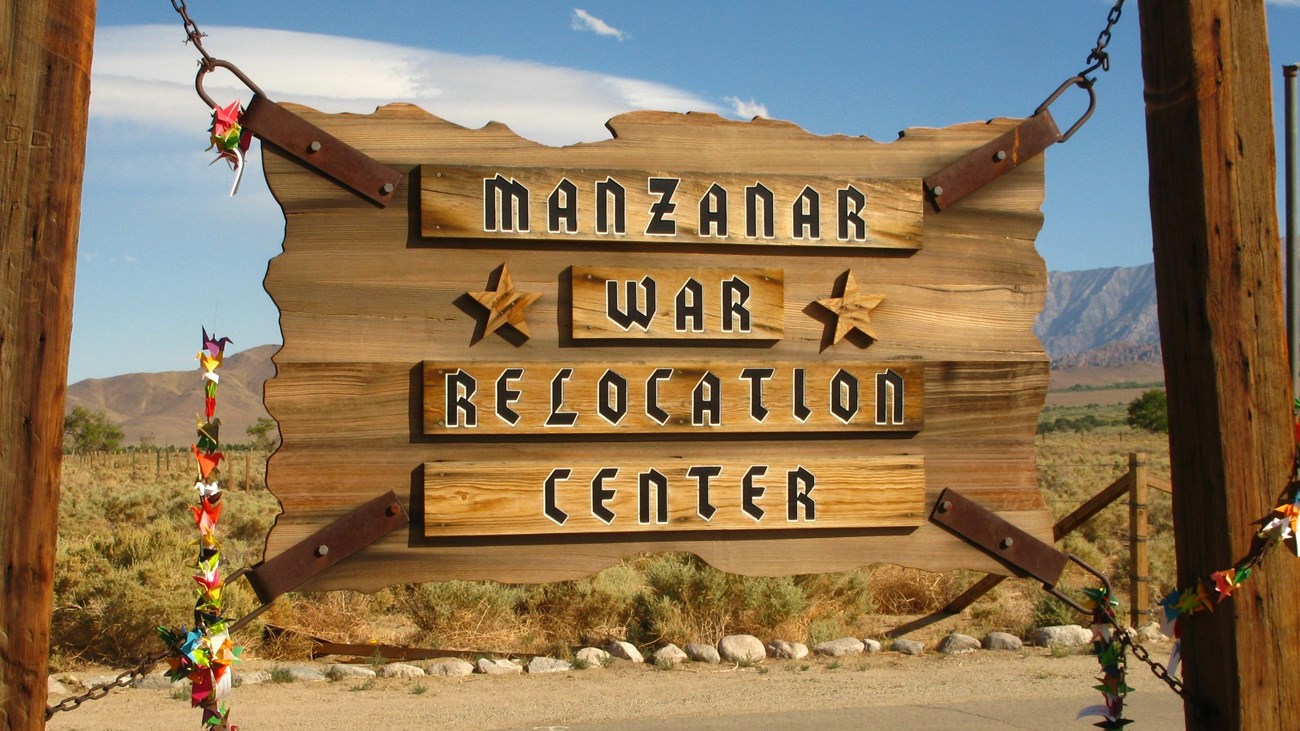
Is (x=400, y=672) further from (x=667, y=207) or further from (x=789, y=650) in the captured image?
(x=667, y=207)

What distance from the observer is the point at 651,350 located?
4.54 metres


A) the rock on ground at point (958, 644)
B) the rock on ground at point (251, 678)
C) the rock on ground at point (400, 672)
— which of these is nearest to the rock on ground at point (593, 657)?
the rock on ground at point (400, 672)

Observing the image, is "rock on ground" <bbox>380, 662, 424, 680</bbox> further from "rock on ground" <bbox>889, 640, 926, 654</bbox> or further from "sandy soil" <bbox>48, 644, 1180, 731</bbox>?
"rock on ground" <bbox>889, 640, 926, 654</bbox>

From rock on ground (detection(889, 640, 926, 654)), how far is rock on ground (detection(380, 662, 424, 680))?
3.54 m

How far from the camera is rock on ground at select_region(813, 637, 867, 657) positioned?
9047 mm

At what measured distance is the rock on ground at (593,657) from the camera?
28.3ft

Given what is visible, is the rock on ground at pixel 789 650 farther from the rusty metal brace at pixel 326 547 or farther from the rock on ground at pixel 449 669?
the rusty metal brace at pixel 326 547

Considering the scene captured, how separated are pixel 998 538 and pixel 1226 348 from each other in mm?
1217

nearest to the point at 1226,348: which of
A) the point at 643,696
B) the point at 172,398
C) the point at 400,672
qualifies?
the point at 643,696

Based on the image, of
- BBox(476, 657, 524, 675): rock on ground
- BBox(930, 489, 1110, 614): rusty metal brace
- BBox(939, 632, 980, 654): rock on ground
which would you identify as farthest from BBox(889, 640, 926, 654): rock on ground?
BBox(930, 489, 1110, 614): rusty metal brace

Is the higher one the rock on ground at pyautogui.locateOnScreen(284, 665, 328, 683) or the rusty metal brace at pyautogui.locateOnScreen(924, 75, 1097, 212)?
the rusty metal brace at pyautogui.locateOnScreen(924, 75, 1097, 212)

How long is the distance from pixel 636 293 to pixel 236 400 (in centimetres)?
15326

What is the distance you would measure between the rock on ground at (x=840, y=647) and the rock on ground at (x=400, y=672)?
296 centimetres

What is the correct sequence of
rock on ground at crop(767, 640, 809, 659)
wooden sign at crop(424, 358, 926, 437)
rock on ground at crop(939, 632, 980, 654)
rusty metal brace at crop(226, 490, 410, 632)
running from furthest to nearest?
rock on ground at crop(939, 632, 980, 654) → rock on ground at crop(767, 640, 809, 659) → wooden sign at crop(424, 358, 926, 437) → rusty metal brace at crop(226, 490, 410, 632)
